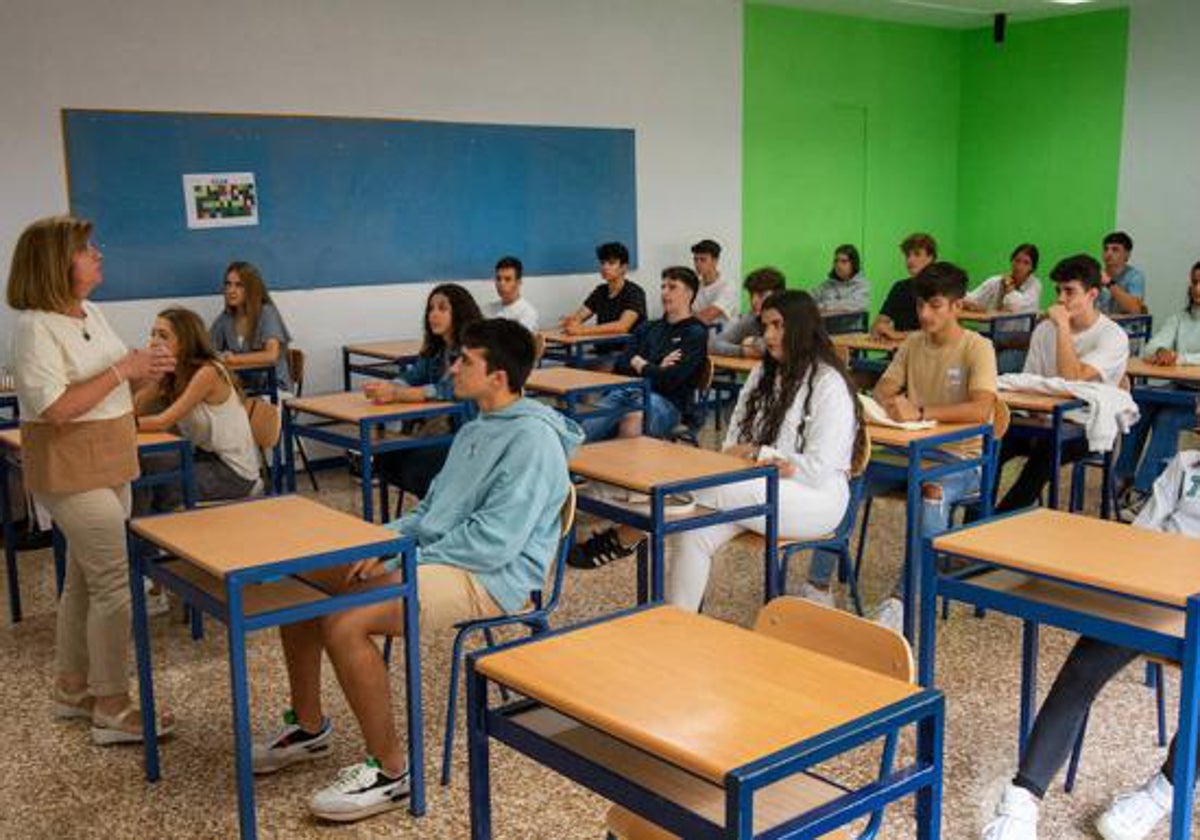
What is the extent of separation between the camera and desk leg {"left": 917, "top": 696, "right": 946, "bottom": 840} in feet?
5.54

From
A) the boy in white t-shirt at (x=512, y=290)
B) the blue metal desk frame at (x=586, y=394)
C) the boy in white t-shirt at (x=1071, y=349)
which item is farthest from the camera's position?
the boy in white t-shirt at (x=512, y=290)

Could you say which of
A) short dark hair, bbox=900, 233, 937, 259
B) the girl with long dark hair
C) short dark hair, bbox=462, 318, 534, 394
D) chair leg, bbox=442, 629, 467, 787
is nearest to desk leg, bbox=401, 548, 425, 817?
chair leg, bbox=442, 629, 467, 787

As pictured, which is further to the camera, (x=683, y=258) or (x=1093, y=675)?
(x=683, y=258)

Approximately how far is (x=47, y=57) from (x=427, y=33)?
208 centimetres

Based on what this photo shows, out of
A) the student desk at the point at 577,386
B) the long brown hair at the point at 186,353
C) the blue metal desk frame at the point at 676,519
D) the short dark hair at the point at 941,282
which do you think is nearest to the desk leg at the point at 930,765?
the blue metal desk frame at the point at 676,519

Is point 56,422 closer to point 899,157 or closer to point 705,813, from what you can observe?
point 705,813

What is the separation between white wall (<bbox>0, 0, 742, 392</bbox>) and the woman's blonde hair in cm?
298

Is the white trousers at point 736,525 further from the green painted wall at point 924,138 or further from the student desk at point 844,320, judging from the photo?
the green painted wall at point 924,138

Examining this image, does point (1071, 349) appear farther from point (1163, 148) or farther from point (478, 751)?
point (1163, 148)

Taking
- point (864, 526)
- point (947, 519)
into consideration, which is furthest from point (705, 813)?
point (864, 526)

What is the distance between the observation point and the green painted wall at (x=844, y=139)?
8.78 m

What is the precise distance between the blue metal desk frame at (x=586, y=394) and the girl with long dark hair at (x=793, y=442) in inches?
55.2

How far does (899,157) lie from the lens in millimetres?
9781

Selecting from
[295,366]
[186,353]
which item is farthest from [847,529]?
[295,366]
